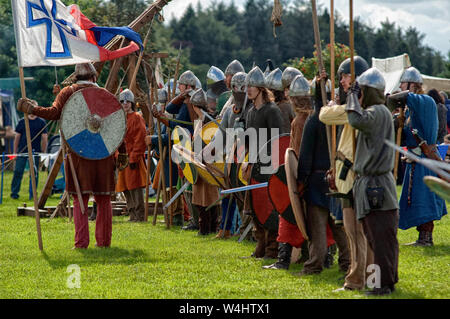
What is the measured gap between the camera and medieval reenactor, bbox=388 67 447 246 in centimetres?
854

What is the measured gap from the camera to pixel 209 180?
948 centimetres

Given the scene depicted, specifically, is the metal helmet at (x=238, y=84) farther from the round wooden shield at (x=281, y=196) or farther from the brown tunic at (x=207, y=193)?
the round wooden shield at (x=281, y=196)

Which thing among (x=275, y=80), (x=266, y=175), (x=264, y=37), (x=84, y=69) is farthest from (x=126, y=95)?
(x=264, y=37)

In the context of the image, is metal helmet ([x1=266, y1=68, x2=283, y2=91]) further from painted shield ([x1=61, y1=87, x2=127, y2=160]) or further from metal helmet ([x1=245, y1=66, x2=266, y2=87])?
painted shield ([x1=61, y1=87, x2=127, y2=160])

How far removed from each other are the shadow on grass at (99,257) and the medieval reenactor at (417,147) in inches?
114

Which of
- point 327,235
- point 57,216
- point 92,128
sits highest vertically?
point 92,128

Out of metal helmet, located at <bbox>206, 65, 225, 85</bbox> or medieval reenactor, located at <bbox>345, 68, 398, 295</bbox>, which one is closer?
medieval reenactor, located at <bbox>345, 68, 398, 295</bbox>

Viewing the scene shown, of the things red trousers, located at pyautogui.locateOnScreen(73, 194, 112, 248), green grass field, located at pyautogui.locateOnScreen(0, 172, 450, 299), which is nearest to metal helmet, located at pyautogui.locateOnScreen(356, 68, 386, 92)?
green grass field, located at pyautogui.locateOnScreen(0, 172, 450, 299)

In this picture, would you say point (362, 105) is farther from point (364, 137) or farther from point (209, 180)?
point (209, 180)

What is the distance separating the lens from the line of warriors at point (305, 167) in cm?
571

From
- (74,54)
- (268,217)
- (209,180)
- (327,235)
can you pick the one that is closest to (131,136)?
(209,180)

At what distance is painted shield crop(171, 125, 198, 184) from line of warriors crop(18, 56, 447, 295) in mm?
27

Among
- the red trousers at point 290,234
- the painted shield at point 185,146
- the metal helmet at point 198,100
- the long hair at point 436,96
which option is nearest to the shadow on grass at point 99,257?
the red trousers at point 290,234
